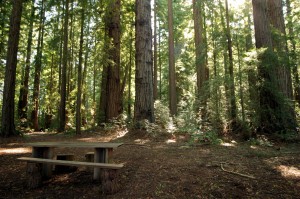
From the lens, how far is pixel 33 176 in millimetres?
4047

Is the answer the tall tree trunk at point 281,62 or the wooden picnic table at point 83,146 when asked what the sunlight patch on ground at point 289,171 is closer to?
the wooden picnic table at point 83,146

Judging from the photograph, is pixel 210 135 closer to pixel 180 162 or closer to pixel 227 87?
pixel 227 87

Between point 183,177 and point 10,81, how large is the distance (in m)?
8.75

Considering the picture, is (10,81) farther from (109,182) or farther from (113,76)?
(109,182)

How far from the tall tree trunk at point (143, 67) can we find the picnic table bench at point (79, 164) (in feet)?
13.9

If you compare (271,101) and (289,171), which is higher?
(271,101)

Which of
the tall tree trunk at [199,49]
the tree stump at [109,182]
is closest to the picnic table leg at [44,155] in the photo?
the tree stump at [109,182]

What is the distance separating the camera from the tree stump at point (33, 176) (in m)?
4.03

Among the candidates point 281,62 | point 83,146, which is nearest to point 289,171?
point 83,146

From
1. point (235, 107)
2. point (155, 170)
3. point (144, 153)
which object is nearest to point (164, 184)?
point (155, 170)

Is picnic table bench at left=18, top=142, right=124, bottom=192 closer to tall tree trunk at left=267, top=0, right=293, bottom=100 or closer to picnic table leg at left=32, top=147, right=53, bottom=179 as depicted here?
picnic table leg at left=32, top=147, right=53, bottom=179

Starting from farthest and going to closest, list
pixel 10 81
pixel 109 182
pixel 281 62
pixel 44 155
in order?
pixel 10 81, pixel 281 62, pixel 44 155, pixel 109 182

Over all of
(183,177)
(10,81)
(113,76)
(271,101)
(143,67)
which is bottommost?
(183,177)

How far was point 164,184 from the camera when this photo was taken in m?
3.71
